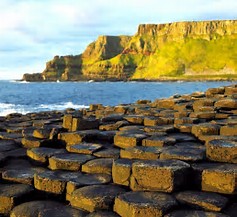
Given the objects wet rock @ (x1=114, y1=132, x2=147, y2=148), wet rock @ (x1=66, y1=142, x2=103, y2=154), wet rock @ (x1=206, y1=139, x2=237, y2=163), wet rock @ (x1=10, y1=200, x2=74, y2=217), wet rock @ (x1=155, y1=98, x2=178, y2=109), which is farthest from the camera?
wet rock @ (x1=155, y1=98, x2=178, y2=109)

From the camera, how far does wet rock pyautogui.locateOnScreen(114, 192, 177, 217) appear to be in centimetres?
339

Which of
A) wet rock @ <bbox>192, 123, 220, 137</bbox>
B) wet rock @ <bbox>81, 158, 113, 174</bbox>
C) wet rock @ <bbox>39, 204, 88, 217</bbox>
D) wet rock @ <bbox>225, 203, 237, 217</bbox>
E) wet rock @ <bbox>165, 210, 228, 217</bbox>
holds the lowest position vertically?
wet rock @ <bbox>39, 204, 88, 217</bbox>

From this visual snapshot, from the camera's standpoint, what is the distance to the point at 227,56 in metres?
196

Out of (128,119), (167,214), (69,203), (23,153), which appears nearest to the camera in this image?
(167,214)

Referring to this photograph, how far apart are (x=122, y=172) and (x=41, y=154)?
63.1 inches

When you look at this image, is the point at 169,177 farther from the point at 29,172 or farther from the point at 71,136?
the point at 71,136

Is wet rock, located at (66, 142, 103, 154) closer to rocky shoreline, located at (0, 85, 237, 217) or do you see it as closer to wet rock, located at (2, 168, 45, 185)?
rocky shoreline, located at (0, 85, 237, 217)

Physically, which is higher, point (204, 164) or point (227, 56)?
point (227, 56)

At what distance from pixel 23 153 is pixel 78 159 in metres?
1.23

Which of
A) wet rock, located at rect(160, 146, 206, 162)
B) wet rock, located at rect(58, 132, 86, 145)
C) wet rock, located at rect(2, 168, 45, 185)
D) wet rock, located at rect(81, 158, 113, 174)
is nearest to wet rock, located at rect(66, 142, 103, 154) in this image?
wet rock, located at rect(58, 132, 86, 145)

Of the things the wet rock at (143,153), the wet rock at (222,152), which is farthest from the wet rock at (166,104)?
the wet rock at (222,152)

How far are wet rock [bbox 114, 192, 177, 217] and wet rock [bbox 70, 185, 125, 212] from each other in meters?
0.14

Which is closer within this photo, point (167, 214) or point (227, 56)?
point (167, 214)

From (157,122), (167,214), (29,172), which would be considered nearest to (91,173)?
(29,172)
